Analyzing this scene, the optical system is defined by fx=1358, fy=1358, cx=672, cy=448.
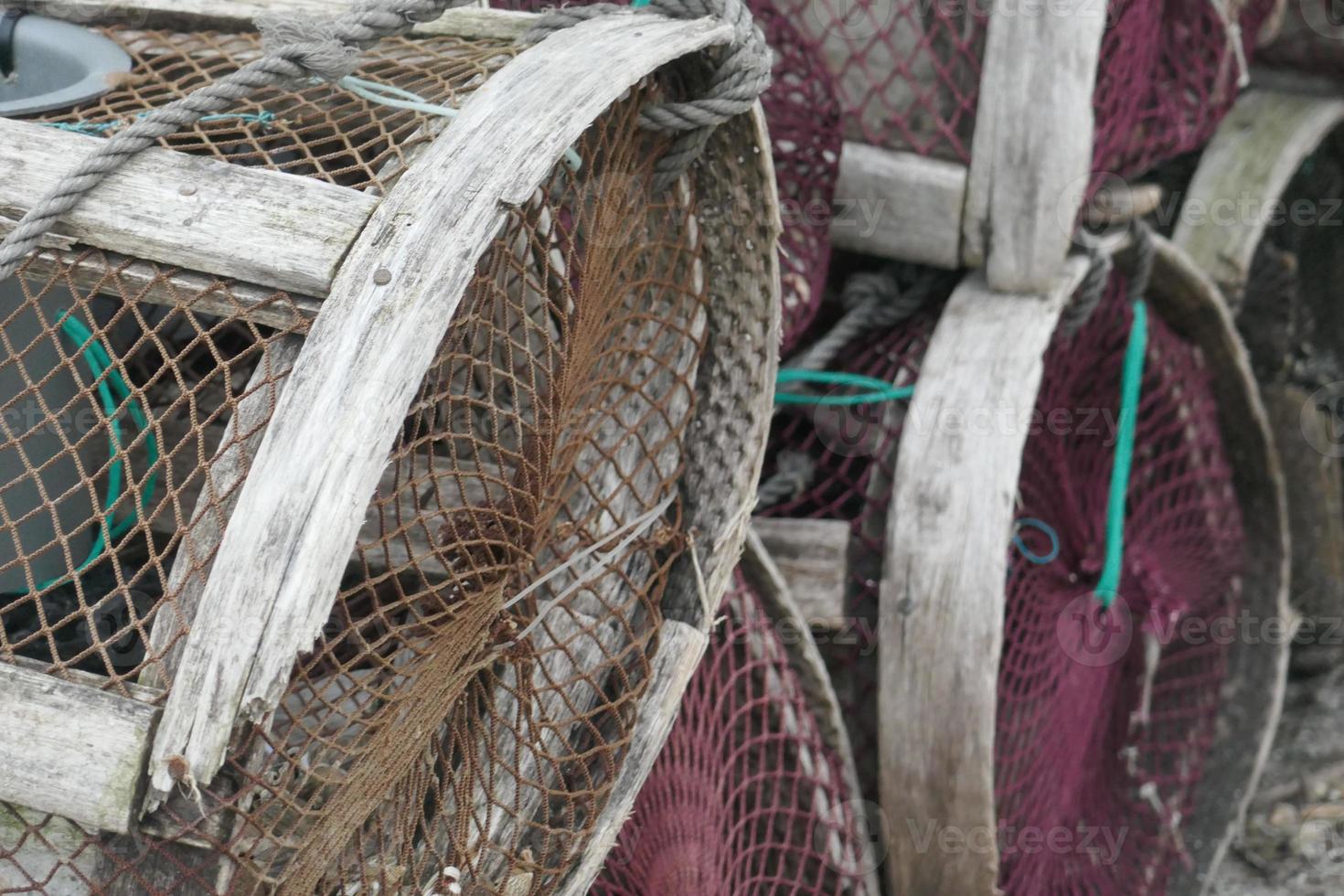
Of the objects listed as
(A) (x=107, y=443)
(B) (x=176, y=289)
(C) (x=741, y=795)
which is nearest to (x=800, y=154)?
(C) (x=741, y=795)

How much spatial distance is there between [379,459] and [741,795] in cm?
96

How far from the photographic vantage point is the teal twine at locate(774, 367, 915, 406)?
81.7 inches

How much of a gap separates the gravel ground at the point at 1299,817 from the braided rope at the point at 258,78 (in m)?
2.43

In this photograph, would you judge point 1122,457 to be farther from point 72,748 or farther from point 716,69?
point 72,748

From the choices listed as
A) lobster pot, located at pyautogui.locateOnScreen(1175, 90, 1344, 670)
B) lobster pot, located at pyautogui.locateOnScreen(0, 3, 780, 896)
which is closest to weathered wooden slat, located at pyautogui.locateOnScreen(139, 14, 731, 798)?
lobster pot, located at pyautogui.locateOnScreen(0, 3, 780, 896)

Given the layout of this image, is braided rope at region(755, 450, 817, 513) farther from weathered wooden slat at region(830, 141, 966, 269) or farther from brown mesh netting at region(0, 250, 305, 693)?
brown mesh netting at region(0, 250, 305, 693)

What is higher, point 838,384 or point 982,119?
point 982,119

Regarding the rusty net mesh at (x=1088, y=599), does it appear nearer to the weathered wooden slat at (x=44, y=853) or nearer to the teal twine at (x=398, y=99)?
the teal twine at (x=398, y=99)

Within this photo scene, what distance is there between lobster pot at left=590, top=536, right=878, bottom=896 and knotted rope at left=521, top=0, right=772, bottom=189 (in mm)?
651

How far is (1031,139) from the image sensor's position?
1966 millimetres

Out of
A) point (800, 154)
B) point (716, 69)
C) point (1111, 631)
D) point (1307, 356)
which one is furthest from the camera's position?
point (1307, 356)

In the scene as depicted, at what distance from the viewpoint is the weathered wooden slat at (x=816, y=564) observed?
2002 millimetres

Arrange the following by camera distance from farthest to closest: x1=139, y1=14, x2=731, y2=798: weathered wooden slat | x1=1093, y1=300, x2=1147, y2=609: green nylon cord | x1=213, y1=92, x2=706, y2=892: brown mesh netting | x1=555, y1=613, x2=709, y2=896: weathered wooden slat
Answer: x1=1093, y1=300, x2=1147, y2=609: green nylon cord → x1=555, y1=613, x2=709, y2=896: weathered wooden slat → x1=213, y1=92, x2=706, y2=892: brown mesh netting → x1=139, y1=14, x2=731, y2=798: weathered wooden slat

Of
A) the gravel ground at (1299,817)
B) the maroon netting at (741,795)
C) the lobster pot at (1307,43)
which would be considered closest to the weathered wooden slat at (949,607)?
the maroon netting at (741,795)
